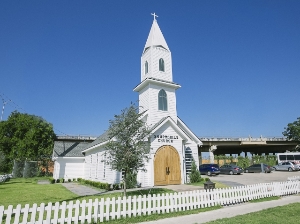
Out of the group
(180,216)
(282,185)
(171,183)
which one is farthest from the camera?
(171,183)

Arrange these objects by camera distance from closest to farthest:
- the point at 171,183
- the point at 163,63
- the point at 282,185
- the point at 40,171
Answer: the point at 282,185
the point at 171,183
the point at 163,63
the point at 40,171

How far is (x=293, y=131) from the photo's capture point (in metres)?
58.3

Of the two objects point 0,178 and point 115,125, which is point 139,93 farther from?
point 0,178

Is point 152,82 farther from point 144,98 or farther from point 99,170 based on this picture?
point 99,170

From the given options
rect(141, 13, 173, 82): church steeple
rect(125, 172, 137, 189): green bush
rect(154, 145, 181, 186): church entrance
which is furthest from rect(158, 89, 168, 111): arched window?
rect(125, 172, 137, 189): green bush

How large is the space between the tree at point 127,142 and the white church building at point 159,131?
5.28 m

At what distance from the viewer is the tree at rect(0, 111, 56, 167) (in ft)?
142

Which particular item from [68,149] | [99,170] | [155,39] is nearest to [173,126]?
[99,170]

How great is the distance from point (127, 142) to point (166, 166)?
8239 millimetres

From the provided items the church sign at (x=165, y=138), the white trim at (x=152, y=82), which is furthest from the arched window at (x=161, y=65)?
the church sign at (x=165, y=138)

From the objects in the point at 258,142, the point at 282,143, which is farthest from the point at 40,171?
the point at 282,143

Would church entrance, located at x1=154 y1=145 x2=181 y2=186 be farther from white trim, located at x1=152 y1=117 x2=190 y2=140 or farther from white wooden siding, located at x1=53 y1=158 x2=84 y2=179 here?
white wooden siding, located at x1=53 y1=158 x2=84 y2=179

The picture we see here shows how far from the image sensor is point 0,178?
2652cm

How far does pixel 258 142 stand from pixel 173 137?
44999 mm
